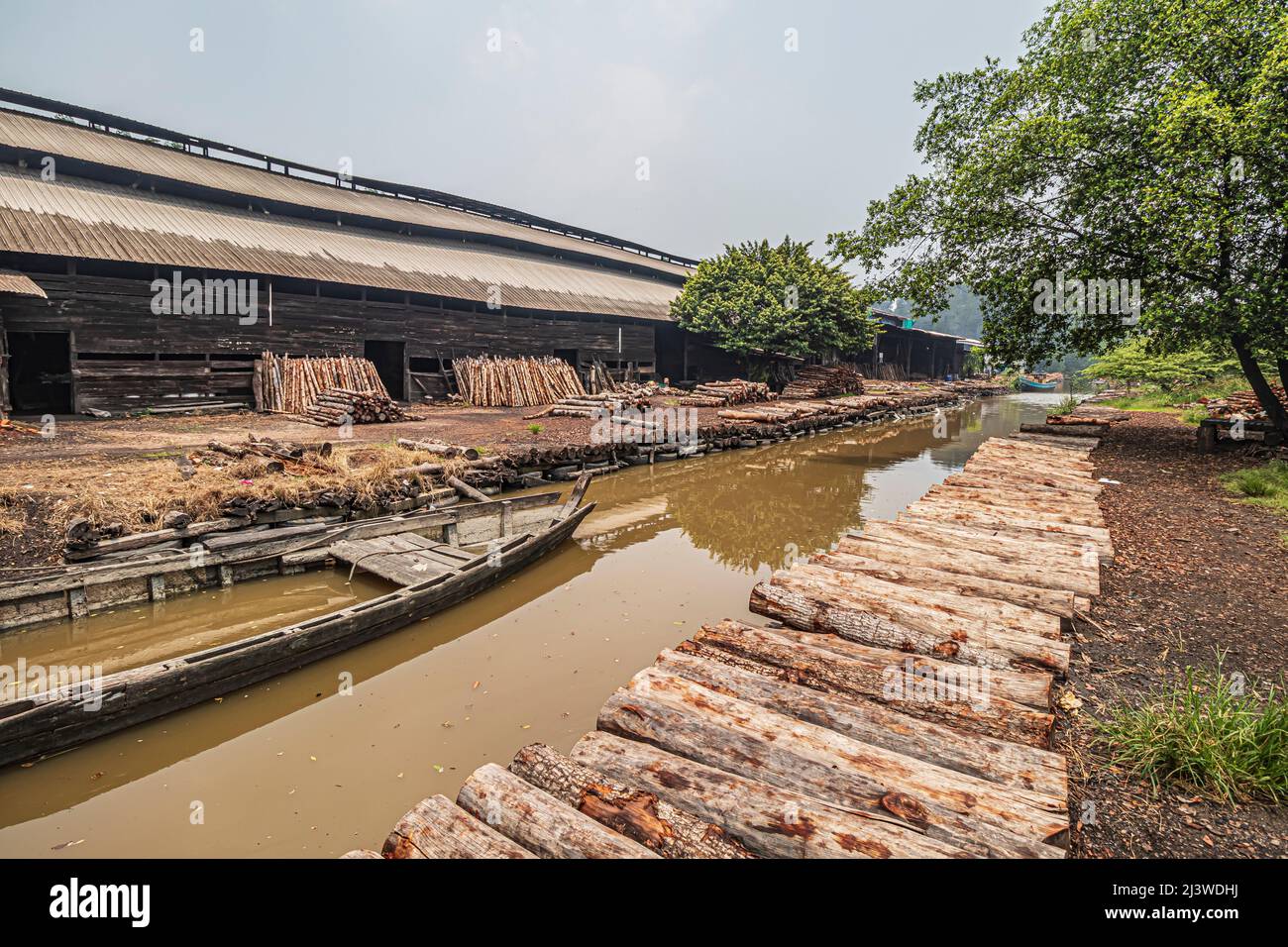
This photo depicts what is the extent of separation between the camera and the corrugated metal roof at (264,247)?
55.8 feet

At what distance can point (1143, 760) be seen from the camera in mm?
3361

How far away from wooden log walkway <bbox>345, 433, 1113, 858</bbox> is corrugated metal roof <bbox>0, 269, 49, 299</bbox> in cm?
1836

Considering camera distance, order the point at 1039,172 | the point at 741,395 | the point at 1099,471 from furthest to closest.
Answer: the point at 741,395 → the point at 1039,172 → the point at 1099,471

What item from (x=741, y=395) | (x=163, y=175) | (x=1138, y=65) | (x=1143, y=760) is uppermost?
(x=163, y=175)

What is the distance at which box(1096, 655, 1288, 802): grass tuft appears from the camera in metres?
3.20

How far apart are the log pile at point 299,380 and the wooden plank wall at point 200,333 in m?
0.60

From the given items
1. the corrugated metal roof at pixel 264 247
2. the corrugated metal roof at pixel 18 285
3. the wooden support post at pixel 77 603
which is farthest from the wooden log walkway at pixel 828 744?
the corrugated metal roof at pixel 264 247

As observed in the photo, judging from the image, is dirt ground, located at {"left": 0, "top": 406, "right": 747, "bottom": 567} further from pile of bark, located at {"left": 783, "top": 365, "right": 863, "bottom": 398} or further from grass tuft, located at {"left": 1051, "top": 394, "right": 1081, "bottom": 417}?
grass tuft, located at {"left": 1051, "top": 394, "right": 1081, "bottom": 417}

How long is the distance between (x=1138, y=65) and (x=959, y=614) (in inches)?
586

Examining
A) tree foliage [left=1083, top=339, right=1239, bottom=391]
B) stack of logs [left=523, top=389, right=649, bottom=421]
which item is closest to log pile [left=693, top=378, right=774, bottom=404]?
stack of logs [left=523, top=389, right=649, bottom=421]

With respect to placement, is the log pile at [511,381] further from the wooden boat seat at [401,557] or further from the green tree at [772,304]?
the wooden boat seat at [401,557]

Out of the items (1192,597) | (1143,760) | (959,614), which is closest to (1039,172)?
(1192,597)

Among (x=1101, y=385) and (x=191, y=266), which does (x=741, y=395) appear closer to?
(x=191, y=266)

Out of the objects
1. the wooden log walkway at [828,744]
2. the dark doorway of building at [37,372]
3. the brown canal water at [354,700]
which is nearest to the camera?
the wooden log walkway at [828,744]
